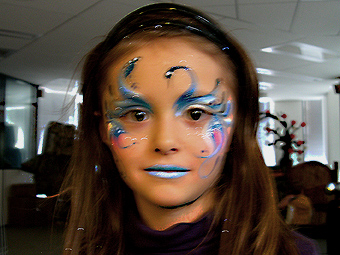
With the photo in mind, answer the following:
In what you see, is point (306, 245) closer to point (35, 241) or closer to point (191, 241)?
point (191, 241)

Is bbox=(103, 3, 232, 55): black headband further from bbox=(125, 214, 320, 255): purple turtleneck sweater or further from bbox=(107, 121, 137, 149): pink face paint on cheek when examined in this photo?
bbox=(125, 214, 320, 255): purple turtleneck sweater

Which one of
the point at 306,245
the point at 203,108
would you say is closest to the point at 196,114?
the point at 203,108

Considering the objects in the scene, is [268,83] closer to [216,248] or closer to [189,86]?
[189,86]

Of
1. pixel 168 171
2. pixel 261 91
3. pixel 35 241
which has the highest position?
pixel 261 91

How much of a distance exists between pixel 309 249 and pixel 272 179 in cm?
11

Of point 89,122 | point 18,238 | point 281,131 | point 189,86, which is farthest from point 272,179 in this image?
point 18,238

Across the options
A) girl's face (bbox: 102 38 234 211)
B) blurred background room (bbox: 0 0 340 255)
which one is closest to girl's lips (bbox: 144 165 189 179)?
girl's face (bbox: 102 38 234 211)

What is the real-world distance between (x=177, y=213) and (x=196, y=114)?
0.16 metres

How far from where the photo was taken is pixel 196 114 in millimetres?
392

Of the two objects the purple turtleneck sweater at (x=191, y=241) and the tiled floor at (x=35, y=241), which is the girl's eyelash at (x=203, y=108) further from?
the tiled floor at (x=35, y=241)

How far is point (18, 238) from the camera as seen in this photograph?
1.58 ft

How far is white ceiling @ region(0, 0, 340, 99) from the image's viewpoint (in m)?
0.41

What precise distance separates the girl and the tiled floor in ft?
0.07

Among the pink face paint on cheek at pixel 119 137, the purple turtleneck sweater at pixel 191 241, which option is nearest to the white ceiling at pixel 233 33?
the pink face paint on cheek at pixel 119 137
